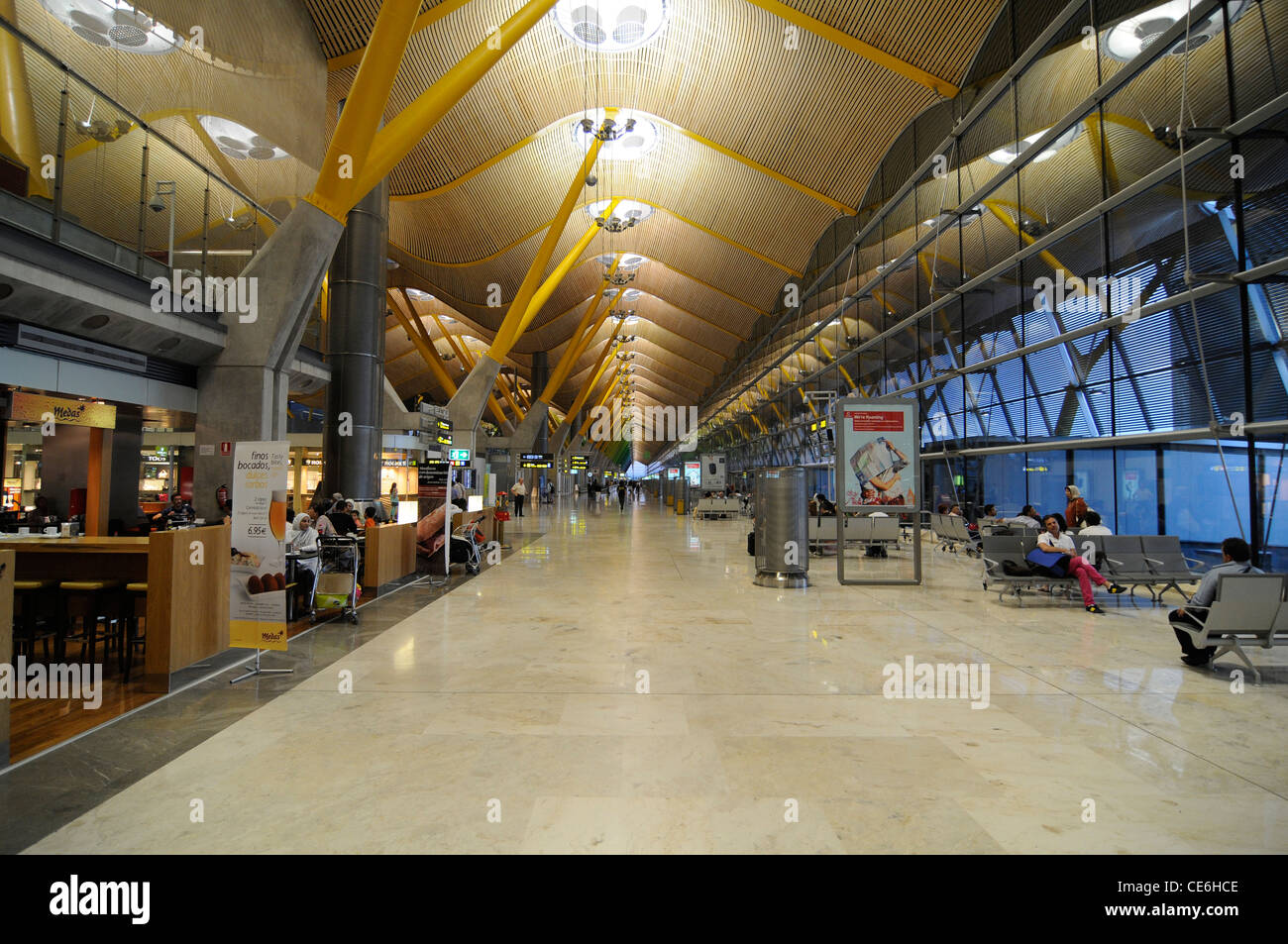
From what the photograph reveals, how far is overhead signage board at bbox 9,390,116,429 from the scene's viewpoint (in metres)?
11.9

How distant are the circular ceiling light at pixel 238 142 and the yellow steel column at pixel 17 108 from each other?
3.41 meters

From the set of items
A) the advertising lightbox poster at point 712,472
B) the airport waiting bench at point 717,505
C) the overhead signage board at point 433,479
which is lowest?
the airport waiting bench at point 717,505

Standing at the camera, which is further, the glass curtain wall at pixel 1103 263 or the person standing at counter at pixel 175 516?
the person standing at counter at pixel 175 516

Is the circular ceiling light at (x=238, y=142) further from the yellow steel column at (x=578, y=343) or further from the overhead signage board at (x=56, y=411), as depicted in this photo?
the yellow steel column at (x=578, y=343)

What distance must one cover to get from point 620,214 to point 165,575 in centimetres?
2967

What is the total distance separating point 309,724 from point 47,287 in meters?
6.25

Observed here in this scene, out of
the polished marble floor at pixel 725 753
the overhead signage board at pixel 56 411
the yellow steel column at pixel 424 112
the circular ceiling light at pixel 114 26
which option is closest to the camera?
the polished marble floor at pixel 725 753

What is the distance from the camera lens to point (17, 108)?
22.7 feet

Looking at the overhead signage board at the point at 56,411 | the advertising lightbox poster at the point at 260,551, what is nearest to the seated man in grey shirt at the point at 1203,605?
the advertising lightbox poster at the point at 260,551

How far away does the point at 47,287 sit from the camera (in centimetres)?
731

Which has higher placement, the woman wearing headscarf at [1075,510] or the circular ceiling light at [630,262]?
the circular ceiling light at [630,262]

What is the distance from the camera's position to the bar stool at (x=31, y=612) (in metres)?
6.04
